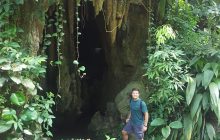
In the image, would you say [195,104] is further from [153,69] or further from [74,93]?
[74,93]

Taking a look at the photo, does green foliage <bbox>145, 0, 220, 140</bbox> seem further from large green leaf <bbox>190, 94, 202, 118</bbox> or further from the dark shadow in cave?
the dark shadow in cave

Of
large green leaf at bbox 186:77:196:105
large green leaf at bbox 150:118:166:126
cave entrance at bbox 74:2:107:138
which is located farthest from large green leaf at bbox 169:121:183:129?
cave entrance at bbox 74:2:107:138

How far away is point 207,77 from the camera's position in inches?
249

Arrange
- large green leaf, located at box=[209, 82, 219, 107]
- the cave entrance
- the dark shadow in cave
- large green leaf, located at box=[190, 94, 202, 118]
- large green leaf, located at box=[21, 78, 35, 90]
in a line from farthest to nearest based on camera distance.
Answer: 1. the cave entrance
2. the dark shadow in cave
3. large green leaf, located at box=[190, 94, 202, 118]
4. large green leaf, located at box=[209, 82, 219, 107]
5. large green leaf, located at box=[21, 78, 35, 90]

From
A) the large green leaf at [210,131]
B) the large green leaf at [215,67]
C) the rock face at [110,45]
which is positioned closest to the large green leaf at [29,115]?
the rock face at [110,45]

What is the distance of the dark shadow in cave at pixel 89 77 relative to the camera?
9.32 metres

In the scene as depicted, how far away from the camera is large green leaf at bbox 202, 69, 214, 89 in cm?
629

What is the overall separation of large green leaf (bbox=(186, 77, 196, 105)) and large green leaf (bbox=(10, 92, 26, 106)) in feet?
9.07

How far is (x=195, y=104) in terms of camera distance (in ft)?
20.6

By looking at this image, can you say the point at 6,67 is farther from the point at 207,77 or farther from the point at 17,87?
the point at 207,77

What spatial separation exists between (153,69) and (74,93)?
318 centimetres

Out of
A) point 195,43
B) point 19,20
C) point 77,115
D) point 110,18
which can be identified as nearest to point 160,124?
point 195,43

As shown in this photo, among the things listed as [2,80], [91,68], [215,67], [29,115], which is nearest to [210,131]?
[215,67]

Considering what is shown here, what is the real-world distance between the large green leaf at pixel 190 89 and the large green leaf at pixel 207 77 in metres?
0.17
